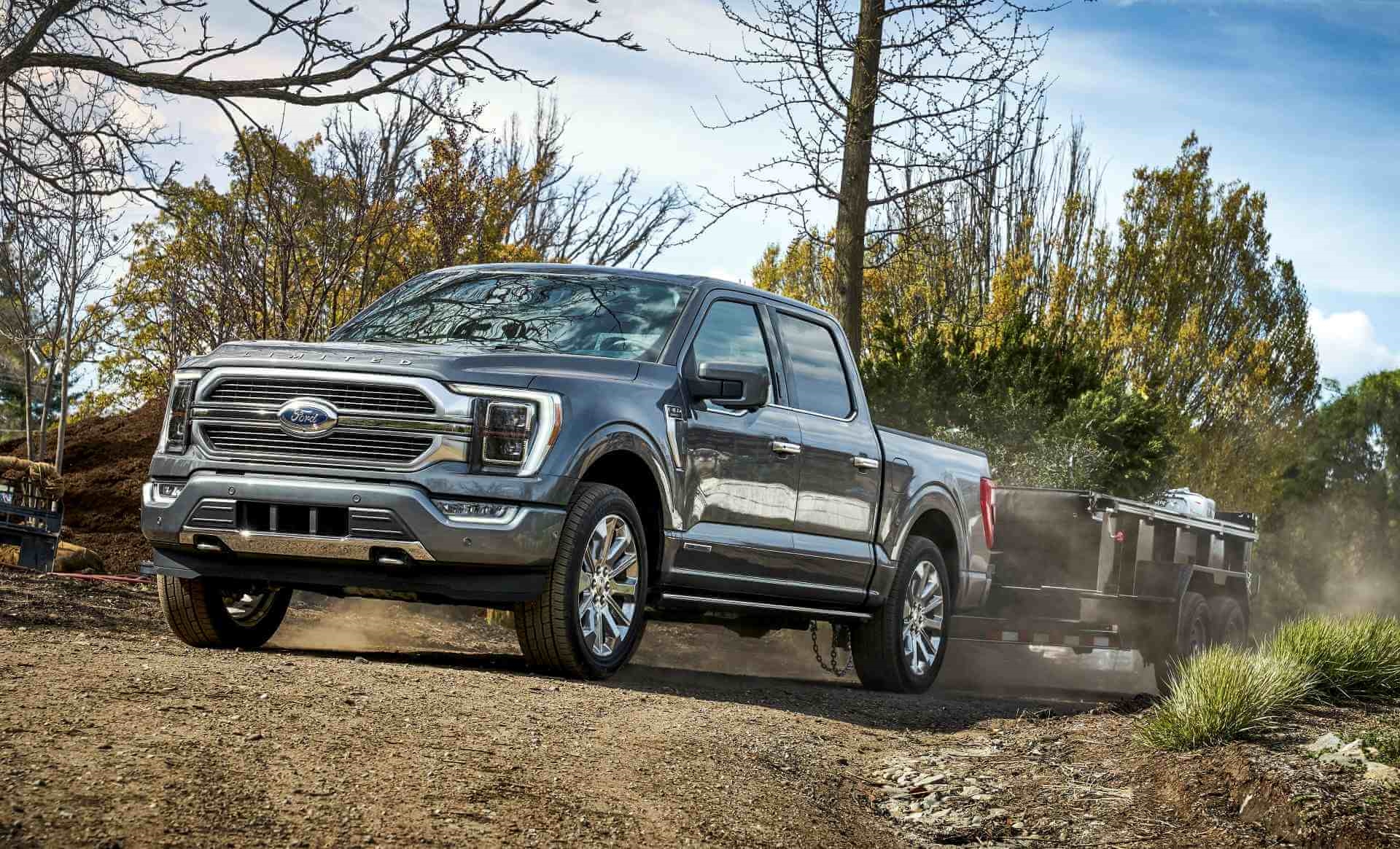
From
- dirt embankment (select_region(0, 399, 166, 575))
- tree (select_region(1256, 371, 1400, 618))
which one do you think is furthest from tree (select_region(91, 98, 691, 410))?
tree (select_region(1256, 371, 1400, 618))

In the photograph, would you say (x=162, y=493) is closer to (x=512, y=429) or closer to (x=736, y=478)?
(x=512, y=429)

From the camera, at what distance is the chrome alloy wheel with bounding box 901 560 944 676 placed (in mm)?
10094

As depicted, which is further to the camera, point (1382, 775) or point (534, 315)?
point (534, 315)

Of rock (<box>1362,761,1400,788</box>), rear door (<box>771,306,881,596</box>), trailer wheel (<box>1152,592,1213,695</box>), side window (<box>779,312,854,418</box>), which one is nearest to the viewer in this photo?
rock (<box>1362,761,1400,788</box>)

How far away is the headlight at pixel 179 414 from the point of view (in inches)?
291

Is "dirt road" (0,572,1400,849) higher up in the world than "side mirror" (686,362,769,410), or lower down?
lower down

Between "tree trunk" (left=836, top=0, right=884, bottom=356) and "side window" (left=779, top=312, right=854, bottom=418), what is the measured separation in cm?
676

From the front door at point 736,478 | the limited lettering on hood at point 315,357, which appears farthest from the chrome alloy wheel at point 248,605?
the front door at point 736,478

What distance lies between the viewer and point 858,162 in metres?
16.6

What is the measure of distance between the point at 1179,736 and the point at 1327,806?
1.25m

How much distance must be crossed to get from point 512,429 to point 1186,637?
762 centimetres

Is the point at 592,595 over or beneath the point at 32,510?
over

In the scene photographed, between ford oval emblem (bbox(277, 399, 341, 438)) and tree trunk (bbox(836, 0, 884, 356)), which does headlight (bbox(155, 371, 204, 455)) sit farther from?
tree trunk (bbox(836, 0, 884, 356))

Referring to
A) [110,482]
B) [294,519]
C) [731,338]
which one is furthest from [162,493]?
[110,482]
